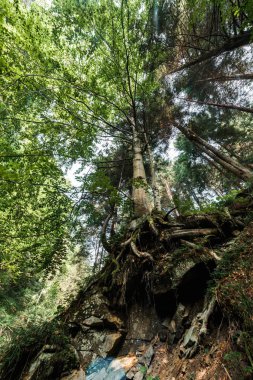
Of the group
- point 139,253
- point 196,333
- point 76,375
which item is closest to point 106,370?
point 76,375

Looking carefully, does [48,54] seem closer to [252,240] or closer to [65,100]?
[65,100]

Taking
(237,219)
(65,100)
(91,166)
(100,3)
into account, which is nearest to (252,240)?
(237,219)

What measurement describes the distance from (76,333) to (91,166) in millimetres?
5326

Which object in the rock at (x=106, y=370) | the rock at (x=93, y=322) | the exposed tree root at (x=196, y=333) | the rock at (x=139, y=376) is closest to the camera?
the exposed tree root at (x=196, y=333)

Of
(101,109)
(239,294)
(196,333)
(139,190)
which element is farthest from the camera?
(101,109)

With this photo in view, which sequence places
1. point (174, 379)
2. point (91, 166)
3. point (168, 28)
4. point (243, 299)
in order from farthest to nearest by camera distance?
1. point (168, 28)
2. point (91, 166)
3. point (174, 379)
4. point (243, 299)

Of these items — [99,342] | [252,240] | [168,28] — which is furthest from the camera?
[168,28]

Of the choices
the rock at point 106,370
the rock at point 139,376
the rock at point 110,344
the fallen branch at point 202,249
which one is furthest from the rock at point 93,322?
the fallen branch at point 202,249

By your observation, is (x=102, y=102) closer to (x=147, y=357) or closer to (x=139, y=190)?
(x=139, y=190)

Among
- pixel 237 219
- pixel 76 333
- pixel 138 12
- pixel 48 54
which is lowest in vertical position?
pixel 76 333

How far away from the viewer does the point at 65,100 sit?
7.80 metres

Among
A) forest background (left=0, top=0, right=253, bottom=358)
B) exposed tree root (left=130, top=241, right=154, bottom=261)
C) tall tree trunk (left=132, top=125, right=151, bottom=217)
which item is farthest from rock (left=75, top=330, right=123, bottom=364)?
tall tree trunk (left=132, top=125, right=151, bottom=217)

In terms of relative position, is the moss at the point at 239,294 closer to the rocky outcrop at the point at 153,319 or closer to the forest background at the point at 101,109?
the rocky outcrop at the point at 153,319

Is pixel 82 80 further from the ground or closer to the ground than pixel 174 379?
further from the ground
